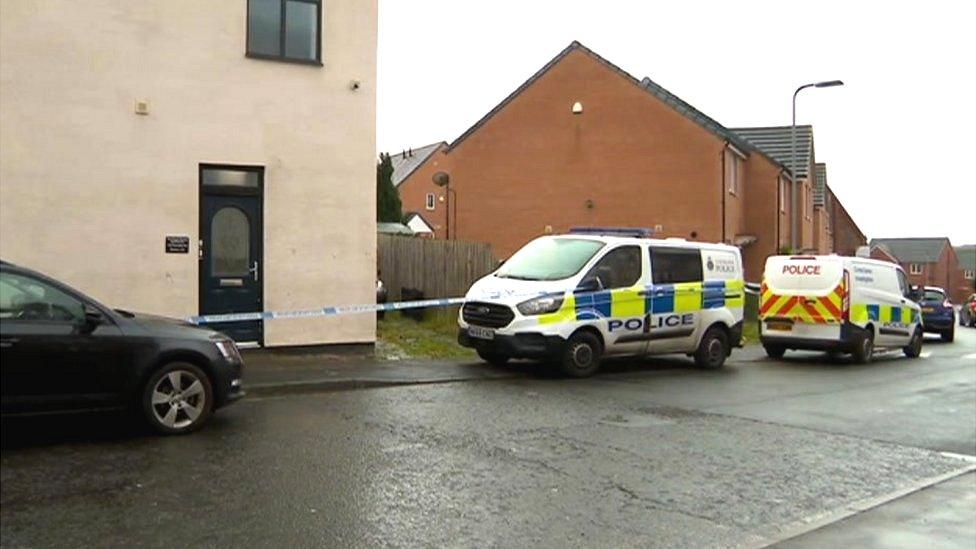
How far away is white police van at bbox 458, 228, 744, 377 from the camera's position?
1220 centimetres

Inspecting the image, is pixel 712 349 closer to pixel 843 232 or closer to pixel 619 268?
pixel 619 268

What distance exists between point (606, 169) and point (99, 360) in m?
27.5

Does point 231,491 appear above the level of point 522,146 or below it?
below

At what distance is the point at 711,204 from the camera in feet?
103

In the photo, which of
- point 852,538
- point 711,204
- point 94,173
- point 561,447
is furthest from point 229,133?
point 711,204

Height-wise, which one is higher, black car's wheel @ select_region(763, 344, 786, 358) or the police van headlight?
the police van headlight

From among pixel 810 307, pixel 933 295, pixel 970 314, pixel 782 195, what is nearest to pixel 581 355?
pixel 810 307

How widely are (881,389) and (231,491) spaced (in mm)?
10751

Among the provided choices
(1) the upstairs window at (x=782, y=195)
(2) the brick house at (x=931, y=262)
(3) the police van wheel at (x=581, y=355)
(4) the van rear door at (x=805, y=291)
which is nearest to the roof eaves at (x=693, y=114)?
(1) the upstairs window at (x=782, y=195)

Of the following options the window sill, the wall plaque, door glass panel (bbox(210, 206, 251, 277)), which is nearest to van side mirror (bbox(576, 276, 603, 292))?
door glass panel (bbox(210, 206, 251, 277))

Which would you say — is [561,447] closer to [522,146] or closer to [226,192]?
[226,192]

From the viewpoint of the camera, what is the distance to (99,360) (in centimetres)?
722

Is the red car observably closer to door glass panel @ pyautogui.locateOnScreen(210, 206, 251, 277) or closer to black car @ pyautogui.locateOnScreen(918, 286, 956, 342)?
black car @ pyautogui.locateOnScreen(918, 286, 956, 342)

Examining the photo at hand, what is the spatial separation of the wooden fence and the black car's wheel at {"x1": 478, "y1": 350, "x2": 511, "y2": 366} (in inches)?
225
